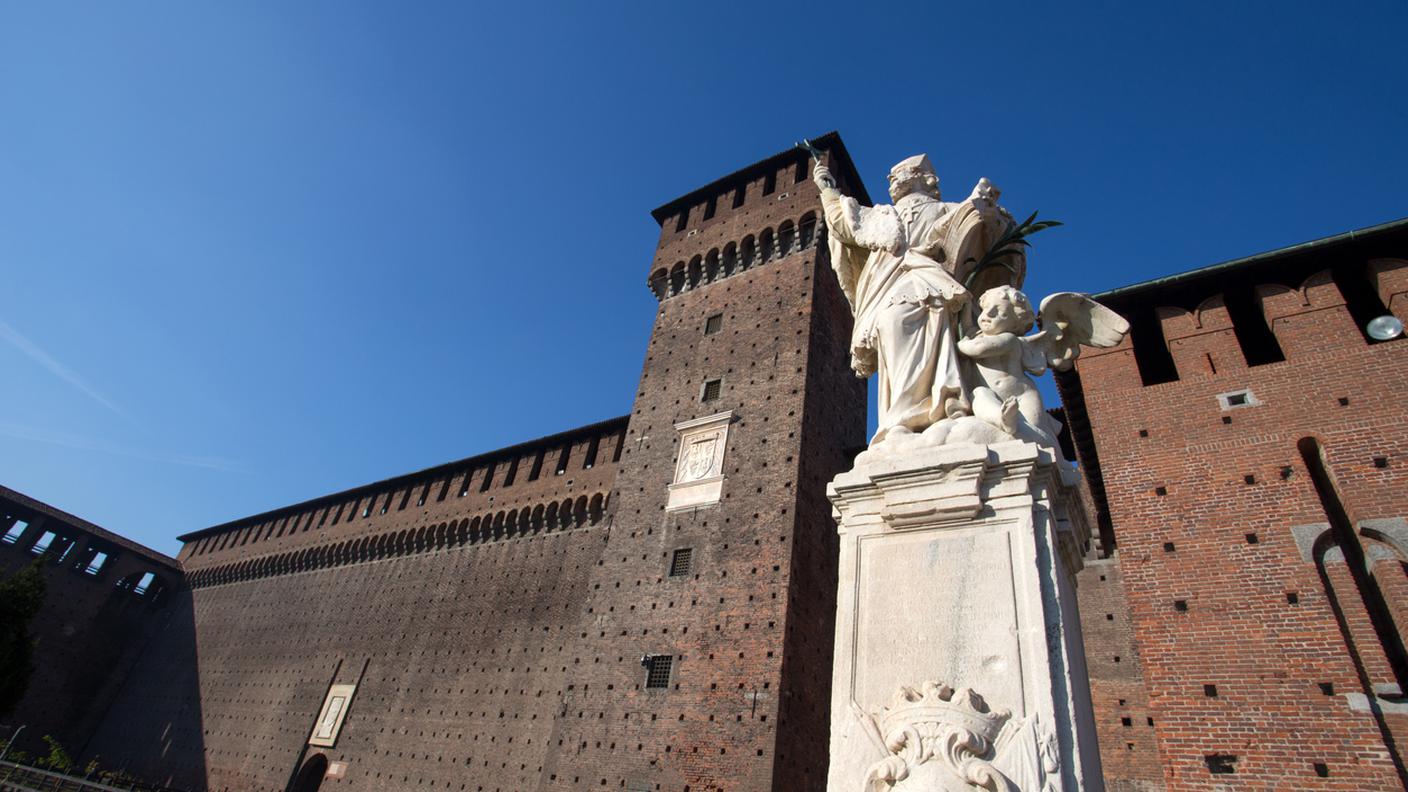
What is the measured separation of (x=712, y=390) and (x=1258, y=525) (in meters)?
10.4

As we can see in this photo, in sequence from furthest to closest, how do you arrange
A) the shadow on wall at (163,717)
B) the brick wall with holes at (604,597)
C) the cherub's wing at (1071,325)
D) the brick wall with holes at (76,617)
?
the brick wall with holes at (76,617), the shadow on wall at (163,717), the brick wall with holes at (604,597), the cherub's wing at (1071,325)

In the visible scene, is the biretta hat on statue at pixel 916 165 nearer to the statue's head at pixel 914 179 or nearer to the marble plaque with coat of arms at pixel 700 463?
the statue's head at pixel 914 179

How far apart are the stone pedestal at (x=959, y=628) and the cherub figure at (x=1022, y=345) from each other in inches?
8.2

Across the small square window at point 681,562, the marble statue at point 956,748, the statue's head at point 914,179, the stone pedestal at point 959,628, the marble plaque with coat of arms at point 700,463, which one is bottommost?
the marble statue at point 956,748

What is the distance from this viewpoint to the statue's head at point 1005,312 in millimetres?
2475

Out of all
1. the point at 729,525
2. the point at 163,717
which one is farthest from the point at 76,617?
the point at 729,525

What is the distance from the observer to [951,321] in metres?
2.59

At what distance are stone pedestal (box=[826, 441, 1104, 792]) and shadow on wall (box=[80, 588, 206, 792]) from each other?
93.8 ft

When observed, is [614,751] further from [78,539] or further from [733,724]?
[78,539]

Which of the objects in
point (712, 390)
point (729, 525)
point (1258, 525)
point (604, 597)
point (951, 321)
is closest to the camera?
point (951, 321)

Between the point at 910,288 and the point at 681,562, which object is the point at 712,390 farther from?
the point at 910,288

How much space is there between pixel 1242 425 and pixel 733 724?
7.96m

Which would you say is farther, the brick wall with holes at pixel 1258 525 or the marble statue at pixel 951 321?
the brick wall with holes at pixel 1258 525

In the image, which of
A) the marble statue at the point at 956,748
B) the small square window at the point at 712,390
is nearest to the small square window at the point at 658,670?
the small square window at the point at 712,390
